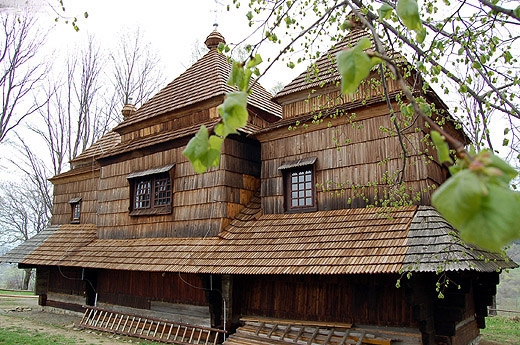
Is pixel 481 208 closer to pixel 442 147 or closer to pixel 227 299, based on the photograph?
pixel 442 147

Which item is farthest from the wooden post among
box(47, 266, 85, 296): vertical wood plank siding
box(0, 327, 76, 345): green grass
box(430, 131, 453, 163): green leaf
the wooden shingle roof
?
box(430, 131, 453, 163): green leaf

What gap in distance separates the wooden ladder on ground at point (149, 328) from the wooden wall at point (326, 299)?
89cm

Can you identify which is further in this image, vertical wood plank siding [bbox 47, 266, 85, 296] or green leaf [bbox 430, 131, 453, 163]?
vertical wood plank siding [bbox 47, 266, 85, 296]

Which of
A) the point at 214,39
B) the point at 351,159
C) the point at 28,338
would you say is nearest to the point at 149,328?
the point at 28,338

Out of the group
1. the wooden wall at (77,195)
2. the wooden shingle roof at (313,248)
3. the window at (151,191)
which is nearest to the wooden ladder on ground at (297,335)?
the wooden shingle roof at (313,248)

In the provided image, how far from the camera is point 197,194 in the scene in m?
9.64

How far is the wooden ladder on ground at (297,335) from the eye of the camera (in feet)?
22.6

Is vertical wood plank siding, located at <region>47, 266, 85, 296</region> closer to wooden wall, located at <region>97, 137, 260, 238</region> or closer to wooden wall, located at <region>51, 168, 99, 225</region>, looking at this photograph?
wooden wall, located at <region>51, 168, 99, 225</region>

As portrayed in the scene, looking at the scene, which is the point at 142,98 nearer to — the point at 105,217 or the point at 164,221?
the point at 105,217

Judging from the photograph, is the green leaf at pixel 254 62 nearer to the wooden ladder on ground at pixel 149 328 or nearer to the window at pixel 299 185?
the window at pixel 299 185

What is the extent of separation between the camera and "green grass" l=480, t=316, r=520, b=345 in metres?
10.5

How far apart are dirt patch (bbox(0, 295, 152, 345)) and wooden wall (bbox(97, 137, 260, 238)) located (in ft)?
8.48

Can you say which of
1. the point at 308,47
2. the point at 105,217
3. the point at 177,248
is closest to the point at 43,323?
the point at 105,217

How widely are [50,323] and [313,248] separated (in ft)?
30.2
